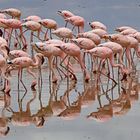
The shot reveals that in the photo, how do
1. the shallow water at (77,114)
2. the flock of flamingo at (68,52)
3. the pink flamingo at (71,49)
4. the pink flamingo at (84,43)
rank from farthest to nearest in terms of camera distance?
the pink flamingo at (84,43)
the pink flamingo at (71,49)
the flock of flamingo at (68,52)
the shallow water at (77,114)

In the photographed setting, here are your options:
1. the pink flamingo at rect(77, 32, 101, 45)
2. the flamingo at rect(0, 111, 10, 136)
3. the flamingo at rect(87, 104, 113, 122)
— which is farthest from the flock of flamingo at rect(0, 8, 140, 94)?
the flamingo at rect(87, 104, 113, 122)

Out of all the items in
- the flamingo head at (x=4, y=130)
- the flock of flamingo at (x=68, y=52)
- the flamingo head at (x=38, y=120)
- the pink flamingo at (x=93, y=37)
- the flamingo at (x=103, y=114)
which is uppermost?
the pink flamingo at (x=93, y=37)

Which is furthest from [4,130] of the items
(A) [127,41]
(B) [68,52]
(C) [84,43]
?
(A) [127,41]

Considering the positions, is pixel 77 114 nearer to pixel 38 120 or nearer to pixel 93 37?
pixel 38 120

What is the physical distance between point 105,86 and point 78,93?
802 mm

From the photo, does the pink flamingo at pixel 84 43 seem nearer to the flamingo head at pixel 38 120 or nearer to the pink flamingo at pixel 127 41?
the pink flamingo at pixel 127 41

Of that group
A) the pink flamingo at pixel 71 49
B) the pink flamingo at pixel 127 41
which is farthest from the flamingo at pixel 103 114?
the pink flamingo at pixel 127 41

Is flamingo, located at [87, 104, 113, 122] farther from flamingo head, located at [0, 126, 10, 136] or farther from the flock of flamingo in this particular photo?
the flock of flamingo

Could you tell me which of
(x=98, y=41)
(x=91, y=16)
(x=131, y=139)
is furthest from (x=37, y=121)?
(x=91, y=16)

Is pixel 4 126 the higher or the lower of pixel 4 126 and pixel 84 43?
the lower

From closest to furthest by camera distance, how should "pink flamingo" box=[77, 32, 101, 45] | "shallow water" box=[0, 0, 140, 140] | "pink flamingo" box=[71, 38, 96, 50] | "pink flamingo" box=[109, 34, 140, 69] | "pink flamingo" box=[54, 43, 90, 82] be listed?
"shallow water" box=[0, 0, 140, 140] → "pink flamingo" box=[54, 43, 90, 82] → "pink flamingo" box=[71, 38, 96, 50] → "pink flamingo" box=[109, 34, 140, 69] → "pink flamingo" box=[77, 32, 101, 45]

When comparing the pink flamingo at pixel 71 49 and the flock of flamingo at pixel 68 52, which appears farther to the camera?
the pink flamingo at pixel 71 49

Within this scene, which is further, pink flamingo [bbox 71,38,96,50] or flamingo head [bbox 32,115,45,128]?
pink flamingo [bbox 71,38,96,50]

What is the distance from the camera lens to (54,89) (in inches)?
509
